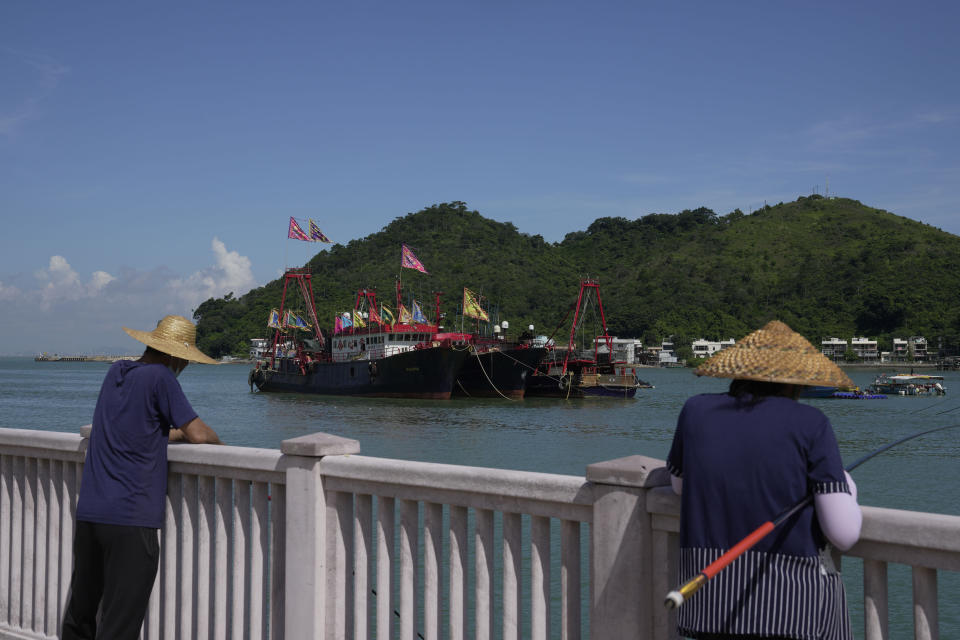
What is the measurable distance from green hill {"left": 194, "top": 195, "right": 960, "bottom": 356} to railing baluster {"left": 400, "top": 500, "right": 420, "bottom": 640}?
99.4 m

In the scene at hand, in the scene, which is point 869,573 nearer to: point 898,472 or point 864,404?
point 898,472

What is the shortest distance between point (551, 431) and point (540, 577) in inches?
1386

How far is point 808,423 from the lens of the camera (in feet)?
7.73

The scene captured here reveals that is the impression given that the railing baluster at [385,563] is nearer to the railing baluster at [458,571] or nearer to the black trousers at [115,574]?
the railing baluster at [458,571]

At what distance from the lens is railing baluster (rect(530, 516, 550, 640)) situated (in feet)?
10.2

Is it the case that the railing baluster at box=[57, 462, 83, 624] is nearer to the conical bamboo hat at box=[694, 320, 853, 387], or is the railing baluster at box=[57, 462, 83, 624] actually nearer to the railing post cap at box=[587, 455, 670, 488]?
the railing post cap at box=[587, 455, 670, 488]

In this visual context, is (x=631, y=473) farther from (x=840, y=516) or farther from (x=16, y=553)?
(x=16, y=553)

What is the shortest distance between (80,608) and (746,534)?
2.94 metres

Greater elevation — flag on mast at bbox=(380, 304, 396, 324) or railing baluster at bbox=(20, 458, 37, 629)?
flag on mast at bbox=(380, 304, 396, 324)

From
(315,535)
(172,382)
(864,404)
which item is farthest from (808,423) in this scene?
(864,404)

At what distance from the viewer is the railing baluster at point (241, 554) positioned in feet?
12.7

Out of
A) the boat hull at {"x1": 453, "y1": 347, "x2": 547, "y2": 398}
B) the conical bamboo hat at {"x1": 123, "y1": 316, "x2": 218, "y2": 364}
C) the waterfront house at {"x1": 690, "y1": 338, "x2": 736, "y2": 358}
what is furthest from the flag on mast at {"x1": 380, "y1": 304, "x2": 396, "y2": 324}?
the waterfront house at {"x1": 690, "y1": 338, "x2": 736, "y2": 358}

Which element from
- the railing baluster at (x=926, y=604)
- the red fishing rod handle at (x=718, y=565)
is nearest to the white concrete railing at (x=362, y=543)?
the railing baluster at (x=926, y=604)

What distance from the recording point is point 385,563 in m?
3.54
